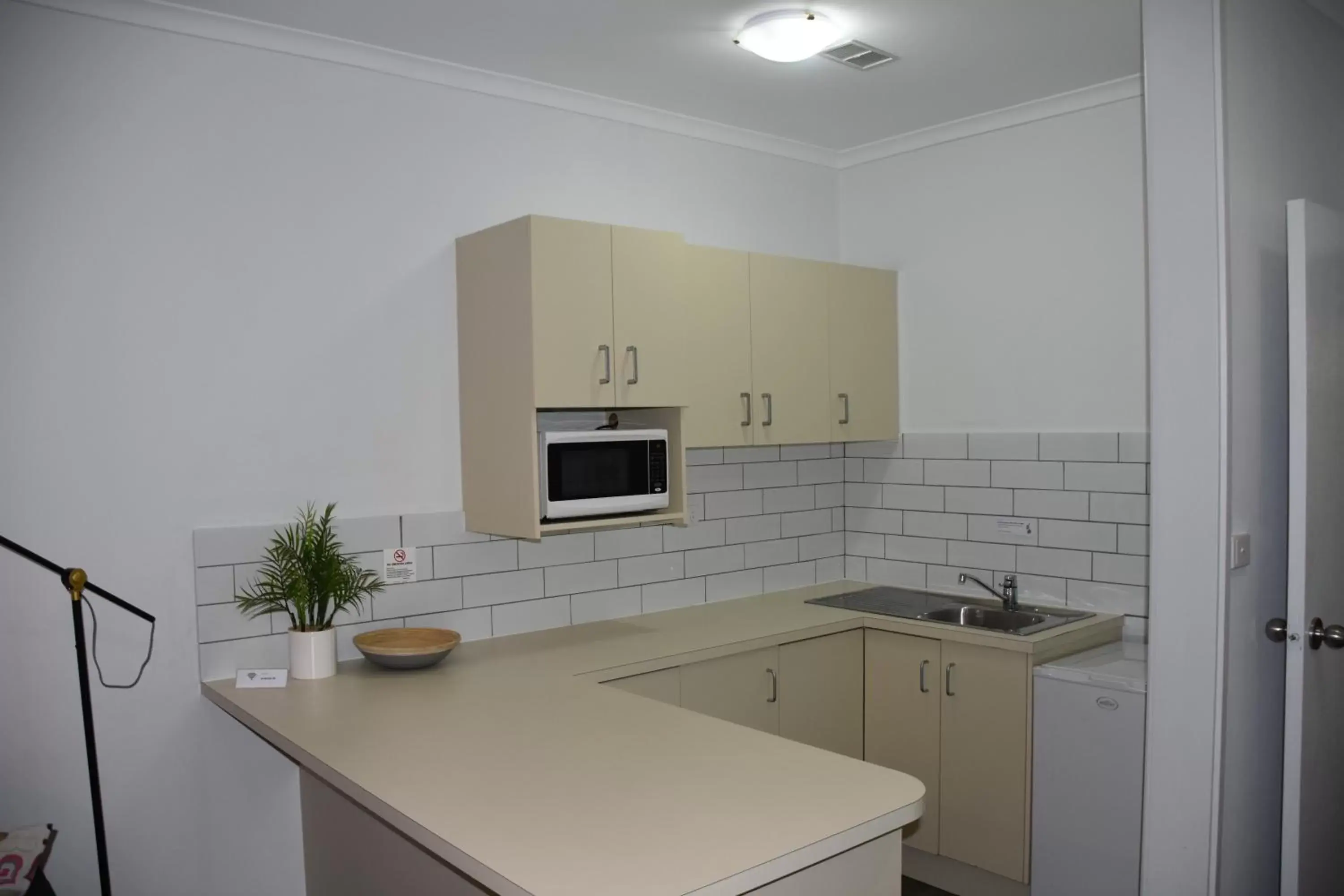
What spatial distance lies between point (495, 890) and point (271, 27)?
96.6 inches

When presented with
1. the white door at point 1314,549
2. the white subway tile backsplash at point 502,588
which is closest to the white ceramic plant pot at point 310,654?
the white subway tile backsplash at point 502,588

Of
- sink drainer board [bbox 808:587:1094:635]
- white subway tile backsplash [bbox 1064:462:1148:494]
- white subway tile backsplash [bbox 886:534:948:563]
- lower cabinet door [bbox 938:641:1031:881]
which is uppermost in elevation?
white subway tile backsplash [bbox 1064:462:1148:494]

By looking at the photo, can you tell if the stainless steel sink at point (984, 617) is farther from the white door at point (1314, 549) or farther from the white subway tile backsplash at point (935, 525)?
the white door at point (1314, 549)

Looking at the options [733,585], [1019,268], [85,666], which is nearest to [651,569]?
[733,585]

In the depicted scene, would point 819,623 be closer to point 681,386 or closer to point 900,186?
point 681,386

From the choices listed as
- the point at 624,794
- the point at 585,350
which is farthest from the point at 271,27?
the point at 624,794

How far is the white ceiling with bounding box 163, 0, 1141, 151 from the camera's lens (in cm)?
281

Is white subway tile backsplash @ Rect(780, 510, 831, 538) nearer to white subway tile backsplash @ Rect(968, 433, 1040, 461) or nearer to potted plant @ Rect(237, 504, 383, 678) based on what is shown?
white subway tile backsplash @ Rect(968, 433, 1040, 461)

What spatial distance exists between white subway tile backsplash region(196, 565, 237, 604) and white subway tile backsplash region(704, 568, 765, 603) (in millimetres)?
1778

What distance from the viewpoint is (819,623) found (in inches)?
142

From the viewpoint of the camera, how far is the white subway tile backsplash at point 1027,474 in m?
3.82

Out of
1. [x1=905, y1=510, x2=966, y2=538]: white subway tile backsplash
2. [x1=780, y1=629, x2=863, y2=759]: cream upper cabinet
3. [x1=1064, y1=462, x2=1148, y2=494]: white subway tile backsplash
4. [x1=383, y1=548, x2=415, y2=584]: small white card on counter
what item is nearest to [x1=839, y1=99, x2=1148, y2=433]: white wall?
[x1=1064, y1=462, x2=1148, y2=494]: white subway tile backsplash

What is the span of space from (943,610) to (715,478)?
3.30 ft

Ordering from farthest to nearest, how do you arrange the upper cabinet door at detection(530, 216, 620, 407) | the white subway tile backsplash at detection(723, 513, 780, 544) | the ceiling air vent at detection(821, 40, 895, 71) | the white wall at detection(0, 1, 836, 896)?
1. the white subway tile backsplash at detection(723, 513, 780, 544)
2. the ceiling air vent at detection(821, 40, 895, 71)
3. the upper cabinet door at detection(530, 216, 620, 407)
4. the white wall at detection(0, 1, 836, 896)
